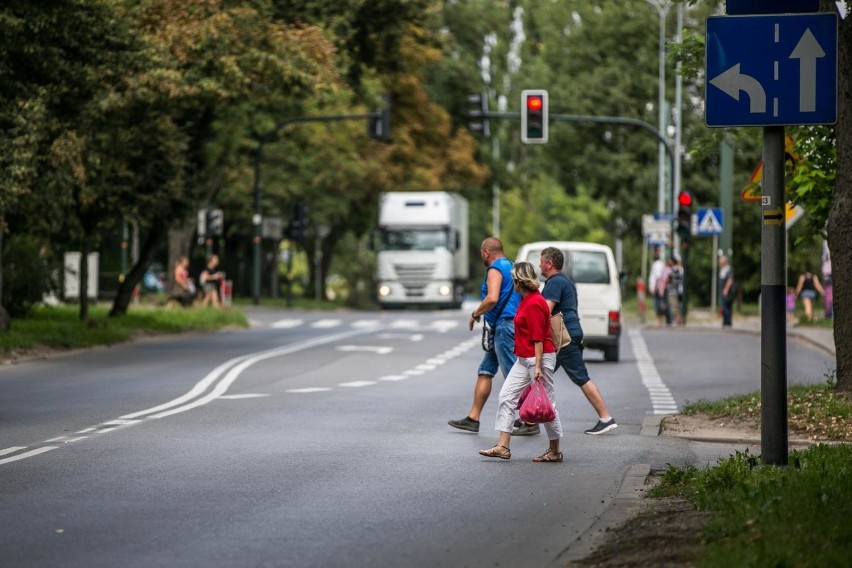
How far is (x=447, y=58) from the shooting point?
7588cm

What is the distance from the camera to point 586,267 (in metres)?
28.0

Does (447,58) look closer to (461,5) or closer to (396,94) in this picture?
(461,5)

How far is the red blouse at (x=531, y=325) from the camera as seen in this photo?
13.1m

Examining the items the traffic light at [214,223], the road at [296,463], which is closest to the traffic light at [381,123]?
the traffic light at [214,223]

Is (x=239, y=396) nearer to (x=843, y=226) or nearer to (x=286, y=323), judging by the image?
(x=843, y=226)

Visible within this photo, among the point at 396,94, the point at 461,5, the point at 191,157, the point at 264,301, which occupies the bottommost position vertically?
the point at 264,301

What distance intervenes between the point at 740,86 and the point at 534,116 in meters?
27.0

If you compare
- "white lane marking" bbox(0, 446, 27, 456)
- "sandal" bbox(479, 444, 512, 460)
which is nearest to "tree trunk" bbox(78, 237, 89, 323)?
"white lane marking" bbox(0, 446, 27, 456)

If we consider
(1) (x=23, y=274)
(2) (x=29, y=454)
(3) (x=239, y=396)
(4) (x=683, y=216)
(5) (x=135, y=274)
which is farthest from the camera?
(4) (x=683, y=216)

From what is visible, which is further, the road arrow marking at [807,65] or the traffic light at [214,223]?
→ the traffic light at [214,223]

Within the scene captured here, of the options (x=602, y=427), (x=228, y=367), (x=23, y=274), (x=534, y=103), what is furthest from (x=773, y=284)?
(x=534, y=103)

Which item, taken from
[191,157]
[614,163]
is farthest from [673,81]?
[191,157]

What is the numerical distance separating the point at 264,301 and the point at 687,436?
4672 centimetres

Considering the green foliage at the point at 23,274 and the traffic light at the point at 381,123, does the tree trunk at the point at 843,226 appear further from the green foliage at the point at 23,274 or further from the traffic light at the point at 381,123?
the traffic light at the point at 381,123
